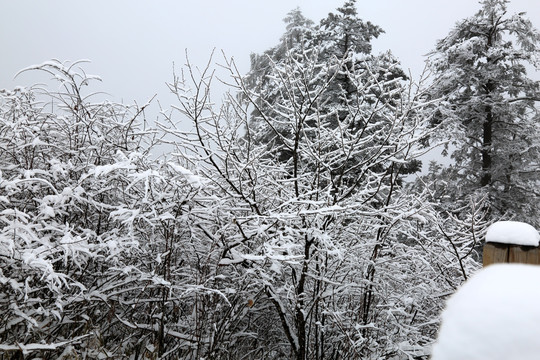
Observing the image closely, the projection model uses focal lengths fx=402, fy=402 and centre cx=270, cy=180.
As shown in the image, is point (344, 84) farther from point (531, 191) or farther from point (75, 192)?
point (75, 192)

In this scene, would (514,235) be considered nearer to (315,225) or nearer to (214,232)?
(315,225)

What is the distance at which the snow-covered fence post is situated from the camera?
0.85 m

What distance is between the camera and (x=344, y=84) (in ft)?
39.7

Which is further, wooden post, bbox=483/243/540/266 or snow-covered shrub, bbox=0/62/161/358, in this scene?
snow-covered shrub, bbox=0/62/161/358

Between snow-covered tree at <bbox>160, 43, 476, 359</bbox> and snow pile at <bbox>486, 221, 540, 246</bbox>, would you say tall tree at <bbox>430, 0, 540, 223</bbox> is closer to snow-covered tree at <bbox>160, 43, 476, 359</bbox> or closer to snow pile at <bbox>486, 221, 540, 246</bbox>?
snow-covered tree at <bbox>160, 43, 476, 359</bbox>

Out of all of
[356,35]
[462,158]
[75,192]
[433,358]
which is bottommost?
[433,358]

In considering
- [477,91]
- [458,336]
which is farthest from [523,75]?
[458,336]

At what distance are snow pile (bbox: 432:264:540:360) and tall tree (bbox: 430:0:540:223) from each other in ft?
38.4

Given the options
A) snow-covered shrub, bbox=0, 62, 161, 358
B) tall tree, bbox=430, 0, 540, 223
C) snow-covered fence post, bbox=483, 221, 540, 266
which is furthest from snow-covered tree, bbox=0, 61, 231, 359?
tall tree, bbox=430, 0, 540, 223

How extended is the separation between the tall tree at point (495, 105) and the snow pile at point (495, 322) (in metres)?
11.7

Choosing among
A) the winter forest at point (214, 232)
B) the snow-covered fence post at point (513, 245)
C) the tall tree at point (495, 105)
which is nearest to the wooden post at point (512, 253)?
the snow-covered fence post at point (513, 245)

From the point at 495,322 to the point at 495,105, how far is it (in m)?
13.0

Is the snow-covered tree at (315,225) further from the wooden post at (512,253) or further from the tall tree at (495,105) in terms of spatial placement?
the tall tree at (495,105)

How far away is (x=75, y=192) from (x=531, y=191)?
1279cm
